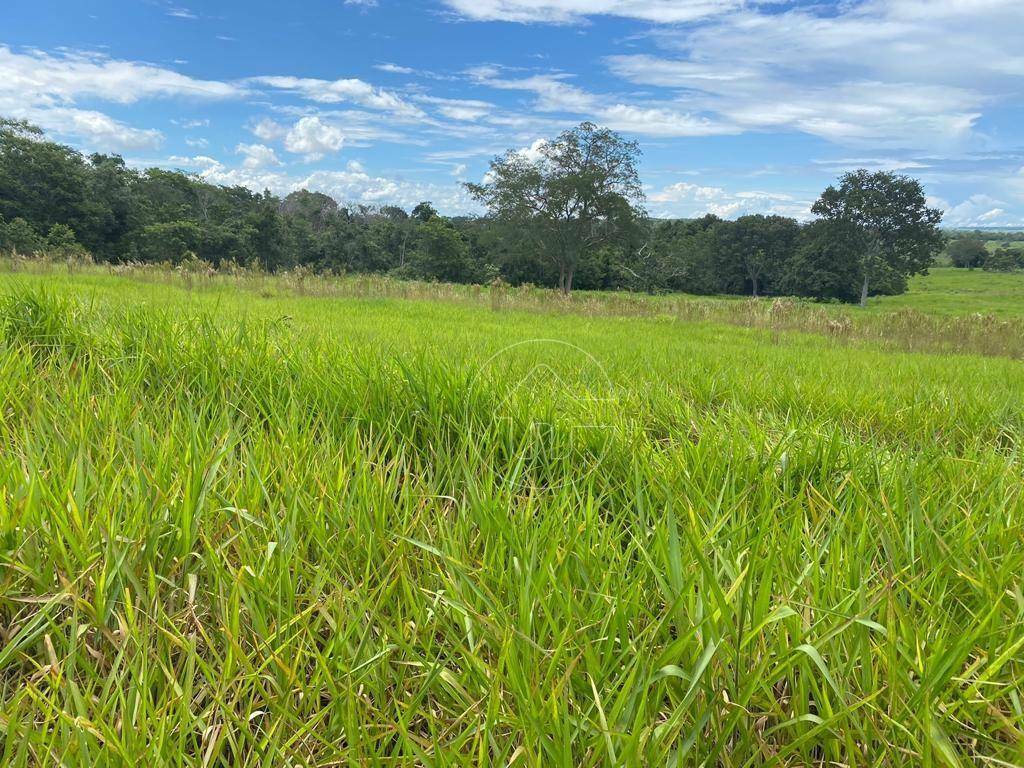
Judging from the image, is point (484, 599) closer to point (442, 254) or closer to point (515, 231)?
point (515, 231)

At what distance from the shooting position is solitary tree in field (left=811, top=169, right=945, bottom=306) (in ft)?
187

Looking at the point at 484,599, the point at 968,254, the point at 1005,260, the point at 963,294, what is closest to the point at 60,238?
the point at 484,599

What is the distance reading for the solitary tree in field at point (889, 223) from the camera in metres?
57.0

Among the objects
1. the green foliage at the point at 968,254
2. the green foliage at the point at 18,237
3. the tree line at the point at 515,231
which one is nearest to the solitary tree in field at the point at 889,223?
the tree line at the point at 515,231

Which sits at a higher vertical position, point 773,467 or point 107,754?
point 773,467

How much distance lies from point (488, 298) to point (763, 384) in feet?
42.0

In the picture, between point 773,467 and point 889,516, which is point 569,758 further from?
point 773,467

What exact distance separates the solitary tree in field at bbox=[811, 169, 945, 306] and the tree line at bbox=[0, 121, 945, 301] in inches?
5.4

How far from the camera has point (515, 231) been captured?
42.9 metres

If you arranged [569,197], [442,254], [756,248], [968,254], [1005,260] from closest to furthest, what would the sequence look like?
1. [569,197]
2. [442,254]
3. [756,248]
4. [1005,260]
5. [968,254]

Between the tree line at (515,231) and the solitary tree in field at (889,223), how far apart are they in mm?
137

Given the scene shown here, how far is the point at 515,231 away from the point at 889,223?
1630 inches

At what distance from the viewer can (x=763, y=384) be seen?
3.98 m

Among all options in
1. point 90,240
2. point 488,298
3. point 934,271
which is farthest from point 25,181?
point 934,271
